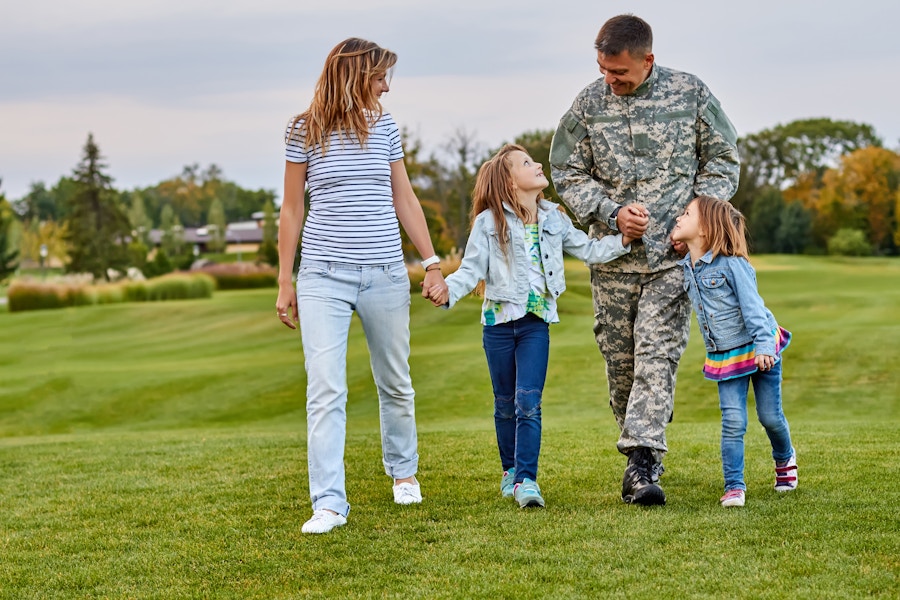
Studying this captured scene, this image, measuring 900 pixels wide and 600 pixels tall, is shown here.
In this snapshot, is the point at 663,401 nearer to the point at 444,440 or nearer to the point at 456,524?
the point at 456,524

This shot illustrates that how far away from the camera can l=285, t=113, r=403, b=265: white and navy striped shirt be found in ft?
15.6

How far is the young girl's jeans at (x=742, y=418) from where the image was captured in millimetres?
4809

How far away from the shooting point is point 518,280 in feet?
16.4

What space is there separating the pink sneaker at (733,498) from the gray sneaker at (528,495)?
0.80 metres

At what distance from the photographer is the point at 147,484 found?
617cm

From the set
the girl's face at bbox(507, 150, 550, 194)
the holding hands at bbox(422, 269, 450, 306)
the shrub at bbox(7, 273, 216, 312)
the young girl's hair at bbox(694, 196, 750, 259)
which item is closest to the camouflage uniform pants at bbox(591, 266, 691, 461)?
the young girl's hair at bbox(694, 196, 750, 259)

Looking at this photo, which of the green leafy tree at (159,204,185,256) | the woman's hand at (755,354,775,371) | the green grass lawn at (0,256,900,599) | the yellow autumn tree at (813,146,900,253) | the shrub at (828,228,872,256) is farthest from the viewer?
the green leafy tree at (159,204,185,256)

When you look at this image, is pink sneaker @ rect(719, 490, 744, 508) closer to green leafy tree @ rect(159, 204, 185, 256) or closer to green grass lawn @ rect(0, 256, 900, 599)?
green grass lawn @ rect(0, 256, 900, 599)

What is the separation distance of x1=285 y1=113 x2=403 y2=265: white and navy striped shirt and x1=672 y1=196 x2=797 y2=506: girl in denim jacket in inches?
54.4

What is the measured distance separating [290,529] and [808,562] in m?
2.14

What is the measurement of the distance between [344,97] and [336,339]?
1063mm

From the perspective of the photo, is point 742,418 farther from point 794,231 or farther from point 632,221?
point 794,231

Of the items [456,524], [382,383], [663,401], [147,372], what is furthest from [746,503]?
[147,372]

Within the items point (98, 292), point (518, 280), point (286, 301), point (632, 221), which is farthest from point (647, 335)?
point (98, 292)
